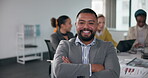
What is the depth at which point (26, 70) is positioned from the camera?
4543mm

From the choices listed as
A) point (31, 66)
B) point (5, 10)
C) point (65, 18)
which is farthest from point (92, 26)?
point (5, 10)

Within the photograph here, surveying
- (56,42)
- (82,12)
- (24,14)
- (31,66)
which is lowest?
(31,66)

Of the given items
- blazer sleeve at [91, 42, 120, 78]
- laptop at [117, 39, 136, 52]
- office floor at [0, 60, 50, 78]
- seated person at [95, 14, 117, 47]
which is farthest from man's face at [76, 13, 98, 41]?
office floor at [0, 60, 50, 78]

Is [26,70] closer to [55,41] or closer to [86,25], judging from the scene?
[55,41]

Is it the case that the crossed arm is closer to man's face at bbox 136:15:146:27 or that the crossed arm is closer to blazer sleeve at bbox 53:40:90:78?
blazer sleeve at bbox 53:40:90:78

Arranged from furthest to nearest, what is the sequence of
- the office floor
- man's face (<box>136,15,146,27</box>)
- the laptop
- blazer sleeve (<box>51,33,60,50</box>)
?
1. the office floor
2. blazer sleeve (<box>51,33,60,50</box>)
3. man's face (<box>136,15,146,27</box>)
4. the laptop

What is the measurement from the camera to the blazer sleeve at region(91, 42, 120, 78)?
1401 millimetres

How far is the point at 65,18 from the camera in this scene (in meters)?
3.20

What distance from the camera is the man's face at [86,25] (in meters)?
1.45

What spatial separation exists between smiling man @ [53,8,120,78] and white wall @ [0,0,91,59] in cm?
406

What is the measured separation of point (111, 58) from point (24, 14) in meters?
4.53

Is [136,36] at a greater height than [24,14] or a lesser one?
lesser

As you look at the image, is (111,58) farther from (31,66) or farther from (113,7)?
(113,7)

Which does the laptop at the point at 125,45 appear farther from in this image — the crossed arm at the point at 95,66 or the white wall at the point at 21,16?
the white wall at the point at 21,16
